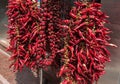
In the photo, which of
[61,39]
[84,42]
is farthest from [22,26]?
[84,42]

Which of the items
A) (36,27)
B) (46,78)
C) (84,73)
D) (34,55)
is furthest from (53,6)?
(46,78)

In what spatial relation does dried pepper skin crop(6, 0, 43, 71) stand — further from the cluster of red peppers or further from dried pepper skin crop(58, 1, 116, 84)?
dried pepper skin crop(58, 1, 116, 84)

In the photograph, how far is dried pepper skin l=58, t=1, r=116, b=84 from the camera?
292cm

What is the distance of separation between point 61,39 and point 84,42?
38.5 inches

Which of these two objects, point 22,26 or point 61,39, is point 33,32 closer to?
point 22,26

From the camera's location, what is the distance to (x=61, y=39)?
12.8 ft

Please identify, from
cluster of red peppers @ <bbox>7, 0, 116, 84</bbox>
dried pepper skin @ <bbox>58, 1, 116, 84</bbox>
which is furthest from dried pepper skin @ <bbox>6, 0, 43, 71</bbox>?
dried pepper skin @ <bbox>58, 1, 116, 84</bbox>

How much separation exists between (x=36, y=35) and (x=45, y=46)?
217mm

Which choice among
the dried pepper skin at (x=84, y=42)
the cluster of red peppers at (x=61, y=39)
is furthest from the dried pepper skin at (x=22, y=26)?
the dried pepper skin at (x=84, y=42)

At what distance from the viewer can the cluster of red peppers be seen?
2.95 metres

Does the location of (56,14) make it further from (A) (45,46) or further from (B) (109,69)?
(B) (109,69)

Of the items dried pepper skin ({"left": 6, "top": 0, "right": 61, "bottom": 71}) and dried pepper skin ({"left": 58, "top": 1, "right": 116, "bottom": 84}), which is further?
dried pepper skin ({"left": 6, "top": 0, "right": 61, "bottom": 71})

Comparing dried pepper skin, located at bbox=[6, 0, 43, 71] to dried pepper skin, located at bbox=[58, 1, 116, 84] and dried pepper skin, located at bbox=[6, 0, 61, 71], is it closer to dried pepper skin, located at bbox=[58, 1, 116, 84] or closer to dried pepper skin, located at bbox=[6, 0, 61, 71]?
dried pepper skin, located at bbox=[6, 0, 61, 71]

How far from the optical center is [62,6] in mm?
3908
